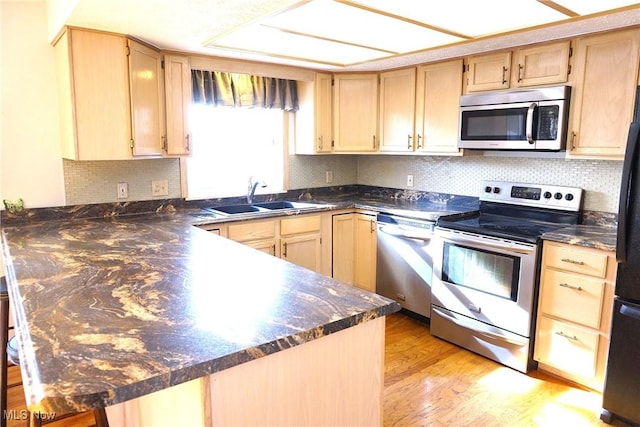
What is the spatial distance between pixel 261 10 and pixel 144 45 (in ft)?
3.69

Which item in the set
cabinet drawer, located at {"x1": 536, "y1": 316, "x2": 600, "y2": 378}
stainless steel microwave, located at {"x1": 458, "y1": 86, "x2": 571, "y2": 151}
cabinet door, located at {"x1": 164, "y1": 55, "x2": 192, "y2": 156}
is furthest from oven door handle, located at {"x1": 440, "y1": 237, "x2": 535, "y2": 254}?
cabinet door, located at {"x1": 164, "y1": 55, "x2": 192, "y2": 156}

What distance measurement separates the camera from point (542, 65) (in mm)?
2803

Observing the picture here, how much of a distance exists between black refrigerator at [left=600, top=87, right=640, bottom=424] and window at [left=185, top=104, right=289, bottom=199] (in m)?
2.72

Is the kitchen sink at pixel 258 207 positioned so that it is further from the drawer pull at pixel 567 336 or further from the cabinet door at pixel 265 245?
the drawer pull at pixel 567 336

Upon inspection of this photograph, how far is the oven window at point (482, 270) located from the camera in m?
2.71

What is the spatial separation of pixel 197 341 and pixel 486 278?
2.22 meters

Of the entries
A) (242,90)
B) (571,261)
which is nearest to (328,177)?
(242,90)

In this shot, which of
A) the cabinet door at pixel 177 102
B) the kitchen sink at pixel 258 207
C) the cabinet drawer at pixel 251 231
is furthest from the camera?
the kitchen sink at pixel 258 207

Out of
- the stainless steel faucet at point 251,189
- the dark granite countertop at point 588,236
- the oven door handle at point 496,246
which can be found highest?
the stainless steel faucet at point 251,189

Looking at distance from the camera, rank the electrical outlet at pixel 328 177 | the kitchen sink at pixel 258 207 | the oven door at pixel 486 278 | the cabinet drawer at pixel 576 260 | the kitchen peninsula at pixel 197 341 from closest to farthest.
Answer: the kitchen peninsula at pixel 197 341
the cabinet drawer at pixel 576 260
the oven door at pixel 486 278
the kitchen sink at pixel 258 207
the electrical outlet at pixel 328 177

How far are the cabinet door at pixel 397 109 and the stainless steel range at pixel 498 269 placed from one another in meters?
0.87

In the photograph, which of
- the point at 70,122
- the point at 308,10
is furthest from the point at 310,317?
the point at 70,122

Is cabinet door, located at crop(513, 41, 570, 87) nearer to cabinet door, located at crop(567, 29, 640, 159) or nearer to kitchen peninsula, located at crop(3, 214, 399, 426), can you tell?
cabinet door, located at crop(567, 29, 640, 159)

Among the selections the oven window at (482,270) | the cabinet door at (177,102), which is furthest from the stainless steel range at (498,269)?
the cabinet door at (177,102)
